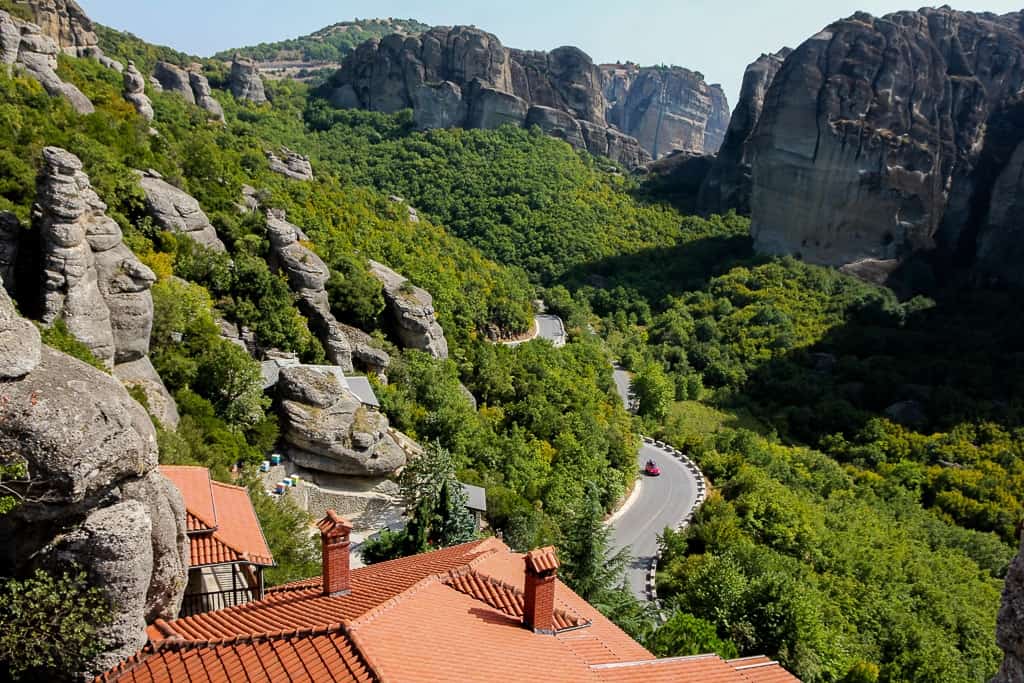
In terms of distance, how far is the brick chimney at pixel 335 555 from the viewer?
37.4 feet

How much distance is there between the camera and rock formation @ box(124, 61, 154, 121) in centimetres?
4184

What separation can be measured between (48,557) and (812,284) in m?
65.6

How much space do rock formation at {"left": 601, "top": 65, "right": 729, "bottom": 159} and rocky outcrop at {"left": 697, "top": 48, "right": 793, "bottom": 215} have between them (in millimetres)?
70861

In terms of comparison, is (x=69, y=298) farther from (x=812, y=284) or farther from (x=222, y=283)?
(x=812, y=284)

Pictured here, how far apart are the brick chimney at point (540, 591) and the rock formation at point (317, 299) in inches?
808

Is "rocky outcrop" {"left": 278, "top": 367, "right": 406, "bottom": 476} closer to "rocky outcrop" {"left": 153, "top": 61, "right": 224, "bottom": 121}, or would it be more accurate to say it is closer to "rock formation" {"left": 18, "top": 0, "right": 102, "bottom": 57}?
"rock formation" {"left": 18, "top": 0, "right": 102, "bottom": 57}

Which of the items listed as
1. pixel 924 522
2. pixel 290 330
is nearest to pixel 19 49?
pixel 290 330

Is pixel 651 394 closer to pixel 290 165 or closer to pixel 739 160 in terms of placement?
pixel 290 165

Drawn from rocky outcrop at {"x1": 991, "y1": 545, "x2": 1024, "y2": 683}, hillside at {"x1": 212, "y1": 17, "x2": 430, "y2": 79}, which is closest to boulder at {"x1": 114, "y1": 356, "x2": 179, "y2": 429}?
rocky outcrop at {"x1": 991, "y1": 545, "x2": 1024, "y2": 683}

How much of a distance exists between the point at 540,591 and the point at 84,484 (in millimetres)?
6364

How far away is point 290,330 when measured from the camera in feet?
93.9

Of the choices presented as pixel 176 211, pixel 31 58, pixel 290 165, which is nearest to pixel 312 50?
pixel 290 165

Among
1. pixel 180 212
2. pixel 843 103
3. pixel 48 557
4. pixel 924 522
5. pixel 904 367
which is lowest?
pixel 924 522

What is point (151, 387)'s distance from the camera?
2006 centimetres
